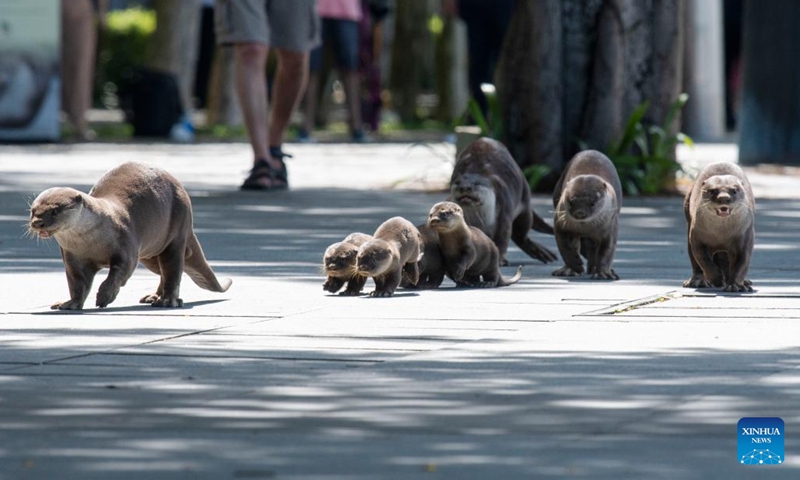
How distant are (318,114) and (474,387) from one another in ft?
62.8

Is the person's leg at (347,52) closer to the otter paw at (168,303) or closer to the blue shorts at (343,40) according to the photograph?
the blue shorts at (343,40)

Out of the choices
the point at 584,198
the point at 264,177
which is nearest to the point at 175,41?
the point at 264,177

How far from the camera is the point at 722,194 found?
7.11m

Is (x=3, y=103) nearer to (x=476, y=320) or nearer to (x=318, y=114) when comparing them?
(x=318, y=114)

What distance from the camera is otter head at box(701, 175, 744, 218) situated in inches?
280

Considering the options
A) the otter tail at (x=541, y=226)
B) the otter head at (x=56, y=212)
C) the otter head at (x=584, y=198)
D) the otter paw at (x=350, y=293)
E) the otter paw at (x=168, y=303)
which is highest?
the otter head at (x=56, y=212)

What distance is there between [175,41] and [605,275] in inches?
569

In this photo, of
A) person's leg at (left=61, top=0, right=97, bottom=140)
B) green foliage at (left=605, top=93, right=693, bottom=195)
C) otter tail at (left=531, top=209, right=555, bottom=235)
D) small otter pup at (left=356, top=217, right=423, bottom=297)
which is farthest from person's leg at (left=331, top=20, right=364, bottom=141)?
small otter pup at (left=356, top=217, right=423, bottom=297)

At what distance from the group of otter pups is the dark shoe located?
3.84 m

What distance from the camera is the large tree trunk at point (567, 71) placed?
1208 cm

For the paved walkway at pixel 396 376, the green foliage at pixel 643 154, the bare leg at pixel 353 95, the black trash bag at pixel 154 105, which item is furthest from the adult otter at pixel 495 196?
the black trash bag at pixel 154 105

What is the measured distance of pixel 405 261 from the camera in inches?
283

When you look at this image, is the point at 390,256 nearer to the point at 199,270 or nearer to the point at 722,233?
the point at 199,270

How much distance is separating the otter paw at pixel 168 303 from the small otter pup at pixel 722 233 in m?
2.04
